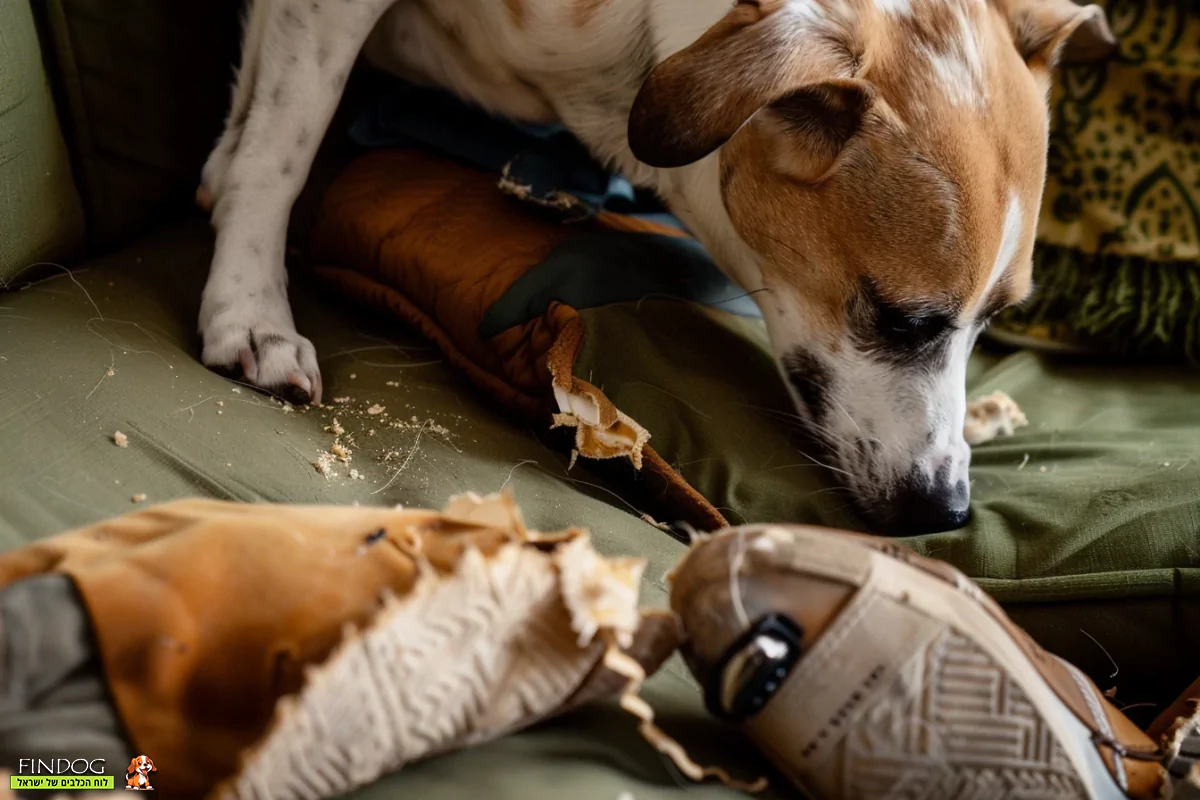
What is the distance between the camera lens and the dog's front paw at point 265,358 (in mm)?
1205

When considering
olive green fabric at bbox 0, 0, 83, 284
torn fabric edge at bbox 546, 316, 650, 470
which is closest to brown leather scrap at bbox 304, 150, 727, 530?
torn fabric edge at bbox 546, 316, 650, 470

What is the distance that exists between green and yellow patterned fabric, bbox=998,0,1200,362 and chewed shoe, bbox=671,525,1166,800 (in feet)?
4.39

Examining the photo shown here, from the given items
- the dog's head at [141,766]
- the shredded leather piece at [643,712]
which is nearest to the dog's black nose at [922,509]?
the shredded leather piece at [643,712]

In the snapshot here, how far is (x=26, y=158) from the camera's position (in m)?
1.18

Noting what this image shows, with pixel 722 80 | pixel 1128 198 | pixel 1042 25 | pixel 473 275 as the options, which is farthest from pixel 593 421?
pixel 1128 198

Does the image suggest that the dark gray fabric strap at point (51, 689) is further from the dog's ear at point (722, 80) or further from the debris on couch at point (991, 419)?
the debris on couch at point (991, 419)

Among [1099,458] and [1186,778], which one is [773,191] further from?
[1186,778]

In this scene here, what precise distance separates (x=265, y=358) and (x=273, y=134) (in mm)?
356

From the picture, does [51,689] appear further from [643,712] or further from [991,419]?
[991,419]

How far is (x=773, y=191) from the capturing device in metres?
1.32

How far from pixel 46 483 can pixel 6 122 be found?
0.52 metres

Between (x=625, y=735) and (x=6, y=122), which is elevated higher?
(x=6, y=122)

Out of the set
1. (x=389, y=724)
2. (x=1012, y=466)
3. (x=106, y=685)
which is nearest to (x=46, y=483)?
(x=106, y=685)

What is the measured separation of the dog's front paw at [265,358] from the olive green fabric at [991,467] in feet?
1.13
